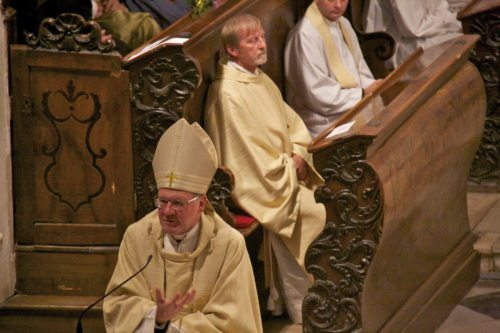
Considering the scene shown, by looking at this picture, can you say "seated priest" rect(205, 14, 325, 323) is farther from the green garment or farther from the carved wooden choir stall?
the green garment

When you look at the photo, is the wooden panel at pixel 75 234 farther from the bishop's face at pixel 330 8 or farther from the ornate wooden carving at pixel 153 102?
the bishop's face at pixel 330 8

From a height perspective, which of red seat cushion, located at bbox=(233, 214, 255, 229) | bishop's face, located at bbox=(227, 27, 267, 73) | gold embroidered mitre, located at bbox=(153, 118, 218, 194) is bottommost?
red seat cushion, located at bbox=(233, 214, 255, 229)

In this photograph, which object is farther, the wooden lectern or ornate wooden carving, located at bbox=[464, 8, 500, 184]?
ornate wooden carving, located at bbox=[464, 8, 500, 184]

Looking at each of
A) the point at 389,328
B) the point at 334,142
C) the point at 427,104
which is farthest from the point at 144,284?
the point at 427,104

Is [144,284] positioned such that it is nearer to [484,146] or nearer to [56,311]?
[56,311]

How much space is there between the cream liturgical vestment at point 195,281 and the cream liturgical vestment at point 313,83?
112 inches

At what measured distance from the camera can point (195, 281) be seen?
208 inches

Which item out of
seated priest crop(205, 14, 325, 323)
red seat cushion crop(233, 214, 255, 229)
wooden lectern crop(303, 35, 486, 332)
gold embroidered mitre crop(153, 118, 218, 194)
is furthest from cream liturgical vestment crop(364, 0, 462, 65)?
gold embroidered mitre crop(153, 118, 218, 194)

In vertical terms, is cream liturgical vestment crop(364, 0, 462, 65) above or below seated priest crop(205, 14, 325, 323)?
above

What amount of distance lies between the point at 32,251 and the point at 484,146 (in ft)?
10.8

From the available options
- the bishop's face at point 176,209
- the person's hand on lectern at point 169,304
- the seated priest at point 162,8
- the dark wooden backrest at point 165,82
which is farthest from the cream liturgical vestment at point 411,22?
the person's hand on lectern at point 169,304

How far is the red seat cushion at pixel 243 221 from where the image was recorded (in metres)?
7.12

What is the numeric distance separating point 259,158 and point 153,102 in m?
0.73

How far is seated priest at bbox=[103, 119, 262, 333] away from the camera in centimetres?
518
